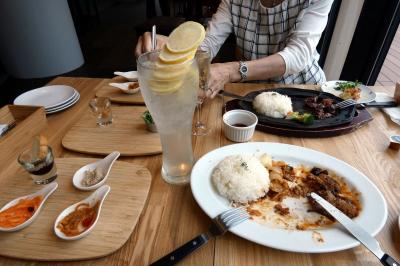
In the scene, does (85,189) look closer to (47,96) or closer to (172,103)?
(172,103)

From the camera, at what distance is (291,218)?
2.30 feet

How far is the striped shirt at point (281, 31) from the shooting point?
57.5 inches

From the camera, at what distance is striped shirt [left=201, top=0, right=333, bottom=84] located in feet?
4.79

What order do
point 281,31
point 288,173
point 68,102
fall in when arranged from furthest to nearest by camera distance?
point 281,31 < point 68,102 < point 288,173

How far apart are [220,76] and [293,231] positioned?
89 centimetres

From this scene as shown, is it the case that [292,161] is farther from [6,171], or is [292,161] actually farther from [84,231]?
[6,171]

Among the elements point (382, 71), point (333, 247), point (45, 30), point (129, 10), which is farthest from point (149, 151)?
point (129, 10)

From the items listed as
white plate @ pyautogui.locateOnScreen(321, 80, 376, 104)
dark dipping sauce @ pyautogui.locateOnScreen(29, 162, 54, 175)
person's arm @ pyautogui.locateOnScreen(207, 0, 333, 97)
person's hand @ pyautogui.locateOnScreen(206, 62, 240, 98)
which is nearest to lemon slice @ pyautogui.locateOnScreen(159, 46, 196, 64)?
dark dipping sauce @ pyautogui.locateOnScreen(29, 162, 54, 175)

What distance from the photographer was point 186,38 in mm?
673

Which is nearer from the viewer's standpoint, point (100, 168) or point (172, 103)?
point (172, 103)

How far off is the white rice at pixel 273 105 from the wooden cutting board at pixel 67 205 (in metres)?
0.57

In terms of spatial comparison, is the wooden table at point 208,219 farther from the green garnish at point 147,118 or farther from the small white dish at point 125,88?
the small white dish at point 125,88

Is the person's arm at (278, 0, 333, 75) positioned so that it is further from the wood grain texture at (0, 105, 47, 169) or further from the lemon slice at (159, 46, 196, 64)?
the wood grain texture at (0, 105, 47, 169)

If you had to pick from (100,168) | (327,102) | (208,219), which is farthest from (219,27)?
(208,219)
